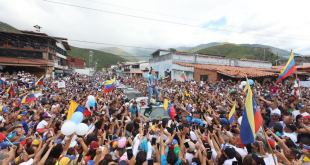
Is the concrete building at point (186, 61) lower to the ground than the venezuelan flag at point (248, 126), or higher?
higher

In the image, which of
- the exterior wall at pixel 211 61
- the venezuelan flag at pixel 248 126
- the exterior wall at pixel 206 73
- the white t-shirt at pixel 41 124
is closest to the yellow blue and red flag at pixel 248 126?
the venezuelan flag at pixel 248 126

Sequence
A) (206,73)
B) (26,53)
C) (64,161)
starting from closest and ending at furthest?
(64,161)
(206,73)
(26,53)

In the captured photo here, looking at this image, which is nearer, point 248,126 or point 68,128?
point 248,126

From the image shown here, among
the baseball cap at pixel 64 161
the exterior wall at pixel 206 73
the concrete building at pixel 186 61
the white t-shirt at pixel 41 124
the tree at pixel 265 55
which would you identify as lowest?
the white t-shirt at pixel 41 124

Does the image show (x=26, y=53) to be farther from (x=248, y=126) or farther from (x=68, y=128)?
(x=248, y=126)

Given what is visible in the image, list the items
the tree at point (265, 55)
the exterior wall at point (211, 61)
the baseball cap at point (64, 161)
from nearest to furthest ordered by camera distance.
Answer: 1. the baseball cap at point (64, 161)
2. the exterior wall at point (211, 61)
3. the tree at point (265, 55)

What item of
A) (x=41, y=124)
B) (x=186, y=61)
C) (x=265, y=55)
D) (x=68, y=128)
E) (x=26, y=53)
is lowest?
(x=41, y=124)

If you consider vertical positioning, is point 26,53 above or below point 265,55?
below

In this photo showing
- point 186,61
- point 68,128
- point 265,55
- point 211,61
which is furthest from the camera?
point 265,55

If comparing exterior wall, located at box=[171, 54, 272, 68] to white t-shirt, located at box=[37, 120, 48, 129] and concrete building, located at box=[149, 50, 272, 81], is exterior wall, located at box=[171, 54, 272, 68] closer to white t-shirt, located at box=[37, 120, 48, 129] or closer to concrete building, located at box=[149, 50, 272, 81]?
concrete building, located at box=[149, 50, 272, 81]

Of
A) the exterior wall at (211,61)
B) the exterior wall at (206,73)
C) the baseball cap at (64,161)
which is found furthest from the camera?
the exterior wall at (211,61)

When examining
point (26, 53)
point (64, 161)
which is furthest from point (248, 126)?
point (26, 53)

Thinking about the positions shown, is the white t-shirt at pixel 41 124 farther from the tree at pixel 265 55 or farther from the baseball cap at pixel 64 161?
the tree at pixel 265 55

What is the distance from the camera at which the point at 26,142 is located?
3.45 m
